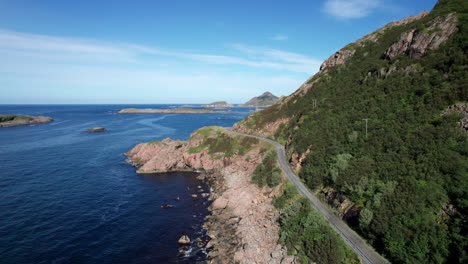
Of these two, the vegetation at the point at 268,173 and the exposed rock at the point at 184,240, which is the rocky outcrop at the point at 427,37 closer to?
the vegetation at the point at 268,173

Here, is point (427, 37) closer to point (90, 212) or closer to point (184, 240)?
point (184, 240)

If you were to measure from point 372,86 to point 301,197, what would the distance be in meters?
36.0

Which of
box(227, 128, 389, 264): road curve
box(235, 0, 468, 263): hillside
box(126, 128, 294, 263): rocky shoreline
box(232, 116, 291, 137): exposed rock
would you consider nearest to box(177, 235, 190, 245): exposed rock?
box(126, 128, 294, 263): rocky shoreline

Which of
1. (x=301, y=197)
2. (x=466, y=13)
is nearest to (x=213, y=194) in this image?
(x=301, y=197)

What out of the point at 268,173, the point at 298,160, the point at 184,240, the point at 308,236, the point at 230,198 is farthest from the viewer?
the point at 268,173

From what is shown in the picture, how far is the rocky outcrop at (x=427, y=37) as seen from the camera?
47469 mm

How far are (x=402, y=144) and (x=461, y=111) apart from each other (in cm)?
893

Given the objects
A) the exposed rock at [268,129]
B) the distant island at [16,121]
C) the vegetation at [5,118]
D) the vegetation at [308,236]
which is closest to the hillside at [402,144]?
the vegetation at [308,236]

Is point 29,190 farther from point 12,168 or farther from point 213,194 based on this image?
point 213,194

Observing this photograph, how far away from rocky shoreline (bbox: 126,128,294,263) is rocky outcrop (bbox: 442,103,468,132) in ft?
97.2

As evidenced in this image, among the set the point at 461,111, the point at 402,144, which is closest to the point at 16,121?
the point at 402,144

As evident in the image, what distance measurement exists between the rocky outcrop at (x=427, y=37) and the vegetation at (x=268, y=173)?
39.2 metres

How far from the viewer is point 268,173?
174 ft

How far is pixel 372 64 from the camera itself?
63.8 metres
